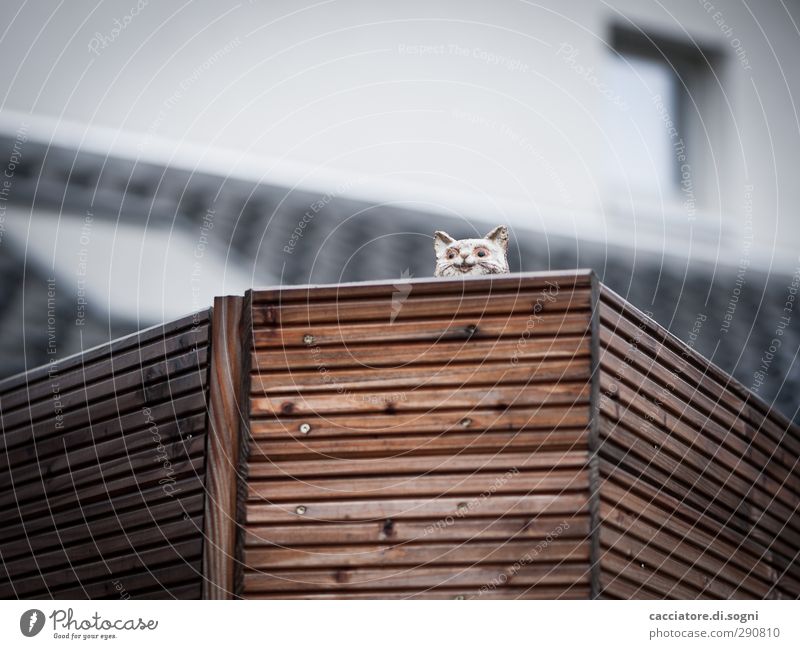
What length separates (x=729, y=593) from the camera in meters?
2.57

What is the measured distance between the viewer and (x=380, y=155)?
13.1 feet

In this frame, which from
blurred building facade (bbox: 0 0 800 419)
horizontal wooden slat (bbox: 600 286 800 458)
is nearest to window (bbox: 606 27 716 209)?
blurred building facade (bbox: 0 0 800 419)

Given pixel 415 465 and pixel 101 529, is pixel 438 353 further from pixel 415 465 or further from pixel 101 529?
pixel 101 529

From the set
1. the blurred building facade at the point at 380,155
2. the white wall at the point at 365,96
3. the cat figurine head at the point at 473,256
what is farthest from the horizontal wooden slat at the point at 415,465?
the white wall at the point at 365,96

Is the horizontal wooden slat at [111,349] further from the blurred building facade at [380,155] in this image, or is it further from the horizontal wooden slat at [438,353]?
the blurred building facade at [380,155]

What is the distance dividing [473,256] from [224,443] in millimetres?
711

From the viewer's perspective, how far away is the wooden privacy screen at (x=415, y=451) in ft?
7.07

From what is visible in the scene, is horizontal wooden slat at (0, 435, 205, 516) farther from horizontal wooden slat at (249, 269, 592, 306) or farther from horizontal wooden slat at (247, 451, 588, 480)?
horizontal wooden slat at (249, 269, 592, 306)

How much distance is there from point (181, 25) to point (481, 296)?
2.11 meters

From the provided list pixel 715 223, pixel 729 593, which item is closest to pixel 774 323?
pixel 715 223

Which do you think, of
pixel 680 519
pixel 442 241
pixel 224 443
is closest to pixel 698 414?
pixel 680 519

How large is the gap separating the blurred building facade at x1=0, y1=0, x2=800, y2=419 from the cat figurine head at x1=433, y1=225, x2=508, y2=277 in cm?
83

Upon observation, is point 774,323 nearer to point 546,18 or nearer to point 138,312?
point 546,18

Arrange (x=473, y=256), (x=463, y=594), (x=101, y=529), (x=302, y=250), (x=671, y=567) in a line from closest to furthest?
1. (x=463, y=594)
2. (x=671, y=567)
3. (x=101, y=529)
4. (x=473, y=256)
5. (x=302, y=250)
